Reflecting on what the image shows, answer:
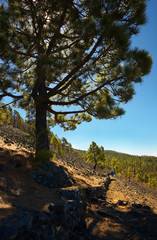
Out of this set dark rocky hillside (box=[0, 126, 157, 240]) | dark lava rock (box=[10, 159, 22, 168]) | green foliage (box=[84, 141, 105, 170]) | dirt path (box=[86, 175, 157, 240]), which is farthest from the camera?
green foliage (box=[84, 141, 105, 170])

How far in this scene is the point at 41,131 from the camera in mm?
7559

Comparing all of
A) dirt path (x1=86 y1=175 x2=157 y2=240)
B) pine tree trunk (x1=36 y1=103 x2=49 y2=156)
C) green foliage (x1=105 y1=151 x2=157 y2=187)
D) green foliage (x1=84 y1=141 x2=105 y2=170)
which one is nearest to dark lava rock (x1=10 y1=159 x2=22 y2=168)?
pine tree trunk (x1=36 y1=103 x2=49 y2=156)

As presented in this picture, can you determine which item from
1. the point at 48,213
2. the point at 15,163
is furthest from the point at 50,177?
the point at 48,213

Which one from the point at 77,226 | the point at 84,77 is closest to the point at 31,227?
the point at 77,226

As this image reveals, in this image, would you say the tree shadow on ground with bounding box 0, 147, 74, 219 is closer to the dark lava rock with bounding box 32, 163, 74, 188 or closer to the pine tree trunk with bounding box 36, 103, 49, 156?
the dark lava rock with bounding box 32, 163, 74, 188

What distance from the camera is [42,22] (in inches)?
298

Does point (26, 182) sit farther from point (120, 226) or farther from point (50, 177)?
point (120, 226)

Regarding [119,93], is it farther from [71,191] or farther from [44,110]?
[71,191]

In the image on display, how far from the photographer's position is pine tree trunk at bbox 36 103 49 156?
24.8 feet

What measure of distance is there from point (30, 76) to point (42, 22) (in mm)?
3105

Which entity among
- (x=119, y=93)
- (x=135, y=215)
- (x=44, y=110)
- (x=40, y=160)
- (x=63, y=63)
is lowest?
(x=135, y=215)

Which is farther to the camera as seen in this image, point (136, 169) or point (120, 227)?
point (136, 169)

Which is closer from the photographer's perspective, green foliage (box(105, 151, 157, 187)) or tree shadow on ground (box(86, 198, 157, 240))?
tree shadow on ground (box(86, 198, 157, 240))

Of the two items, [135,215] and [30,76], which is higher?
[30,76]
